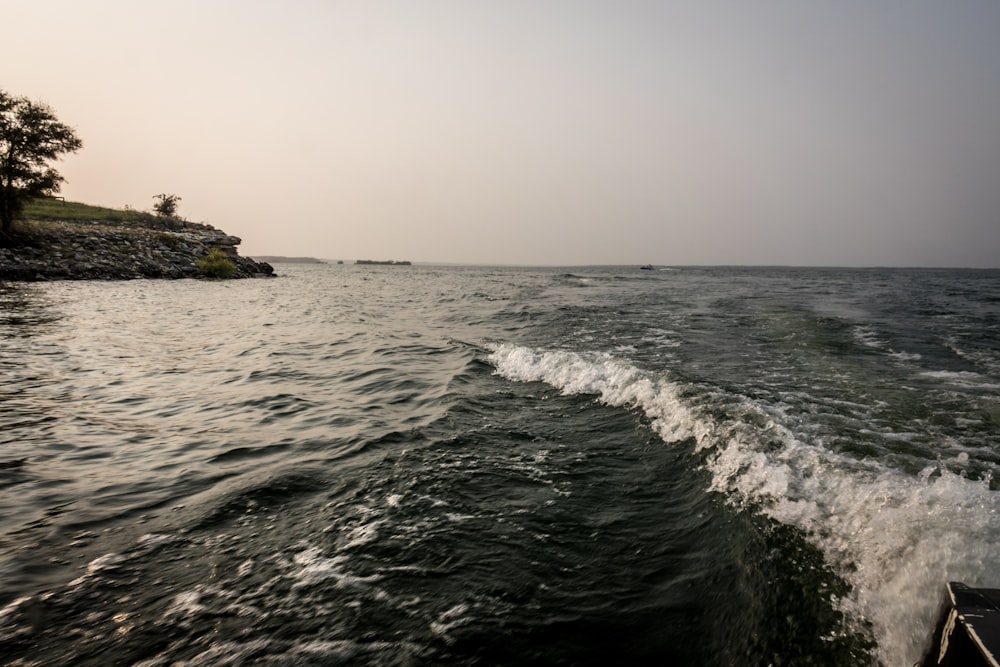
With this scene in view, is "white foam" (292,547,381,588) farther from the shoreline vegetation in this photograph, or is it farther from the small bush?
the small bush

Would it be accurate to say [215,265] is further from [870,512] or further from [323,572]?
[870,512]

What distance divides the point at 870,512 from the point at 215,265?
51056 mm

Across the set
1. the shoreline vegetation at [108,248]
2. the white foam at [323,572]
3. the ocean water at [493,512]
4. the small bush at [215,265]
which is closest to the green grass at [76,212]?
the shoreline vegetation at [108,248]

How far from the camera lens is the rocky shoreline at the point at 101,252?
103ft

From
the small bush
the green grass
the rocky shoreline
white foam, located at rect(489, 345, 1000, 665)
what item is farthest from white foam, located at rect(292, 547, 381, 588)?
the green grass

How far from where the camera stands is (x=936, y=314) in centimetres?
1966

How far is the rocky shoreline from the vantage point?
31250 millimetres

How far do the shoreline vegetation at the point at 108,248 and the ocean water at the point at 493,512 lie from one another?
103ft

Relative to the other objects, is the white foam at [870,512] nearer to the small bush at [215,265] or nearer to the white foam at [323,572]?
the white foam at [323,572]

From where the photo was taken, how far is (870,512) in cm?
378

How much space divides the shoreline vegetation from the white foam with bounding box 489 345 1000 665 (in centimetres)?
4396

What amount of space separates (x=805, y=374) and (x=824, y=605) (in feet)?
24.9

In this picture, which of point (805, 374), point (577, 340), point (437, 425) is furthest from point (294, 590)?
point (577, 340)

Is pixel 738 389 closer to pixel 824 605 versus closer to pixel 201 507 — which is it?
pixel 824 605
